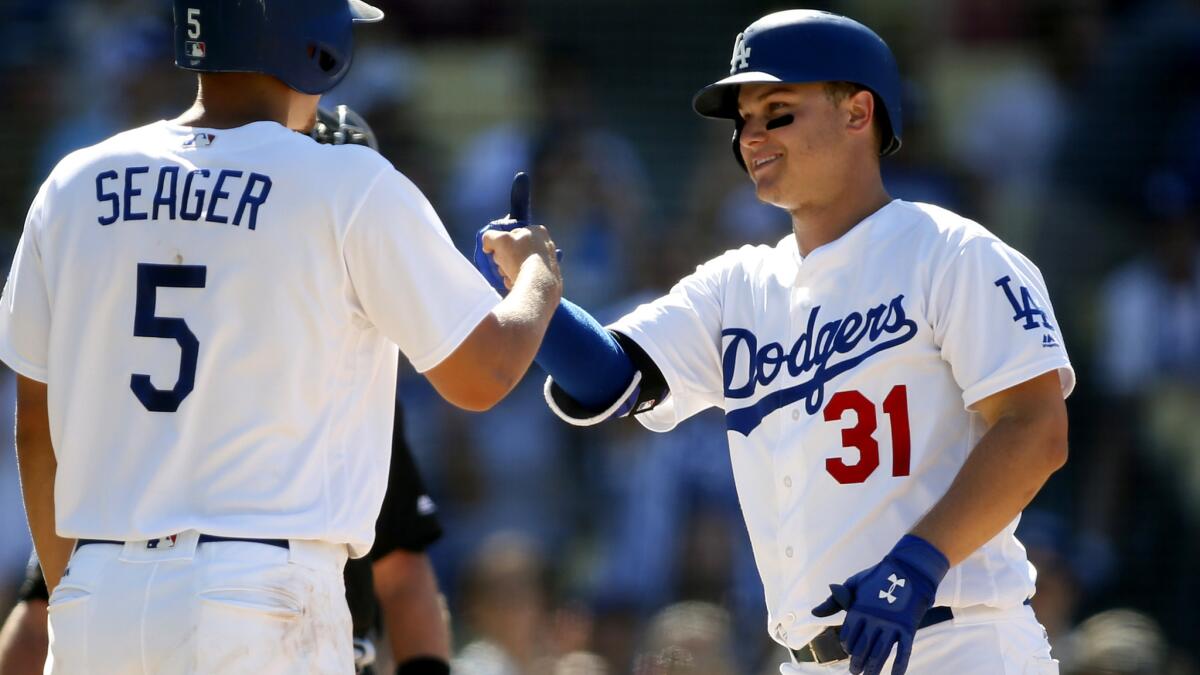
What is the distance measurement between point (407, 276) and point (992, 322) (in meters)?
1.23

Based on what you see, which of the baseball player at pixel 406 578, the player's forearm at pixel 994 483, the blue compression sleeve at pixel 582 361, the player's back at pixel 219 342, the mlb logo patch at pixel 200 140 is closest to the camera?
the player's back at pixel 219 342

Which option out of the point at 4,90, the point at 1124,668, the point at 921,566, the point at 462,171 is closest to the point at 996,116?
the point at 462,171

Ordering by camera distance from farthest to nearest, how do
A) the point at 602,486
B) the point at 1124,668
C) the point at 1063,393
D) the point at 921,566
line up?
the point at 602,486 < the point at 1124,668 < the point at 1063,393 < the point at 921,566

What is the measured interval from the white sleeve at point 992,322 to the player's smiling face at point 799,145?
0.42 metres

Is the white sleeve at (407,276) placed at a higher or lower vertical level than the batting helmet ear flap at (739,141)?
lower

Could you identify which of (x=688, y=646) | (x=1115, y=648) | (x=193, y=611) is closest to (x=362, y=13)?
(x=193, y=611)

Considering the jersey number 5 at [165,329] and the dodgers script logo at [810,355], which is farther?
the dodgers script logo at [810,355]

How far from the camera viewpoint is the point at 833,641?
139 inches

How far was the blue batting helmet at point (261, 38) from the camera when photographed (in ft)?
10.5

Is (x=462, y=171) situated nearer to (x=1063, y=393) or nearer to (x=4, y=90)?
(x=4, y=90)

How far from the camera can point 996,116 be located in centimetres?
880

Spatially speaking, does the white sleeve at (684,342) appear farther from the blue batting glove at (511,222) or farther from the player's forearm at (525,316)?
the player's forearm at (525,316)

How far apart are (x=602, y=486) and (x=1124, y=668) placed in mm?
2669

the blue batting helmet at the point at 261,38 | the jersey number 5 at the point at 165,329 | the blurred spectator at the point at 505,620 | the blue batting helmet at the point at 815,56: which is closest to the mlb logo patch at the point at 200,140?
the blue batting helmet at the point at 261,38
